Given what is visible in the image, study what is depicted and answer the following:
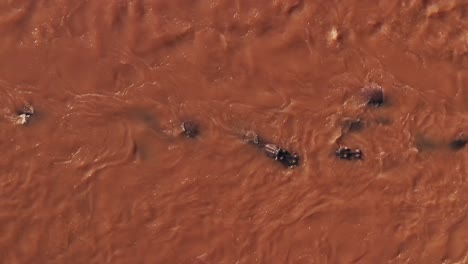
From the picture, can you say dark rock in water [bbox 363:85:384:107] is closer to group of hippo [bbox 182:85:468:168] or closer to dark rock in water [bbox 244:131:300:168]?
group of hippo [bbox 182:85:468:168]

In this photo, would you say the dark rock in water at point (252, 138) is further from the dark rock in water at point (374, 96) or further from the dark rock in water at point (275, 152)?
the dark rock in water at point (374, 96)

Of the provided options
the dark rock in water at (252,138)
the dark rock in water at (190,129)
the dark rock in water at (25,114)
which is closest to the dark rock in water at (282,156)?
the dark rock in water at (252,138)

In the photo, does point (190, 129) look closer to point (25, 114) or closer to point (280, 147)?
point (280, 147)

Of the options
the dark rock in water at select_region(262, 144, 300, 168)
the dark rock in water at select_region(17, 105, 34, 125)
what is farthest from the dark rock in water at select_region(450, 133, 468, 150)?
the dark rock in water at select_region(17, 105, 34, 125)

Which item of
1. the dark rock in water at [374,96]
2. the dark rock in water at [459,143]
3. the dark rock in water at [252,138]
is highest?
the dark rock in water at [374,96]

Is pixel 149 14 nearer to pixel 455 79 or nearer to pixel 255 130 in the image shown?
pixel 255 130

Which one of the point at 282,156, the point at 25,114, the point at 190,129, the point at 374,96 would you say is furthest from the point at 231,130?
the point at 25,114

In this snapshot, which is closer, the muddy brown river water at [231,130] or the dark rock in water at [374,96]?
the muddy brown river water at [231,130]
